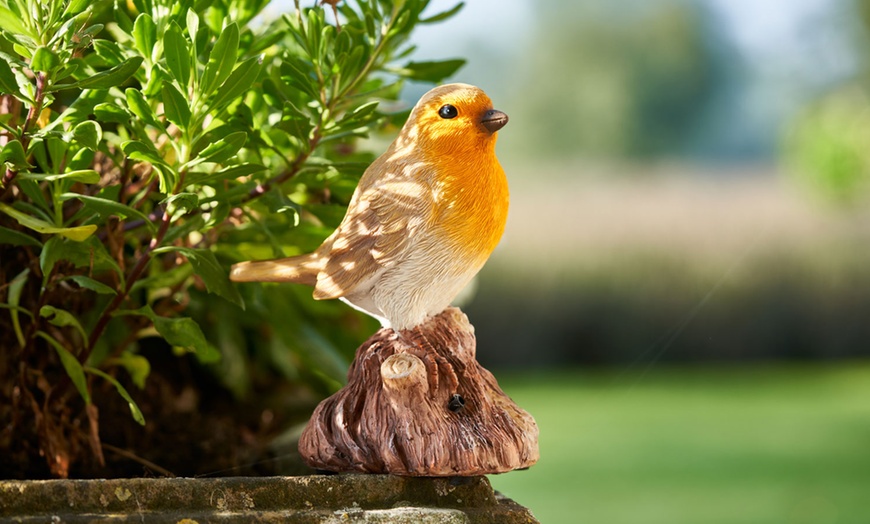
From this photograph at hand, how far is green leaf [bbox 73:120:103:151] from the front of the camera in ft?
2.03

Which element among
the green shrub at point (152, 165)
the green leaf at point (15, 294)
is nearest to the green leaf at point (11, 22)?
the green shrub at point (152, 165)

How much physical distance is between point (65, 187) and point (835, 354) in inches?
178

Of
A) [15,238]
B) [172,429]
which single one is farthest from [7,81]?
[172,429]

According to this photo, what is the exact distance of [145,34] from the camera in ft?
2.19

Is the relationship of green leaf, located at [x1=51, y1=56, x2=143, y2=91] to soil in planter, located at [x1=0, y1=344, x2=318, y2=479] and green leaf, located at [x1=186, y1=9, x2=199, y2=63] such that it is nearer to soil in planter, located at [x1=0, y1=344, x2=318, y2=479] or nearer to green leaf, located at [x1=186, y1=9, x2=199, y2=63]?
green leaf, located at [x1=186, y1=9, x2=199, y2=63]

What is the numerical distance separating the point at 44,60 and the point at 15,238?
18cm

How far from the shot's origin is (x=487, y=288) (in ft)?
14.9

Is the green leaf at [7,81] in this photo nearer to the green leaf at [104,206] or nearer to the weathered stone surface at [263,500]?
the green leaf at [104,206]

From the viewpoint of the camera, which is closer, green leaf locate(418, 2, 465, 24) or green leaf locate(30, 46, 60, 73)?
green leaf locate(30, 46, 60, 73)

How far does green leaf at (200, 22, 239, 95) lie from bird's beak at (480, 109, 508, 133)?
0.66 ft

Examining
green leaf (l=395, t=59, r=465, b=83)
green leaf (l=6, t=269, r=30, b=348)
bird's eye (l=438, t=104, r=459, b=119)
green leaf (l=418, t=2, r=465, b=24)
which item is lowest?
green leaf (l=6, t=269, r=30, b=348)

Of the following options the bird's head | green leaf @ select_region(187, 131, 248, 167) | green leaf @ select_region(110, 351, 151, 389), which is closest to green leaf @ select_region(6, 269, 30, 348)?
green leaf @ select_region(110, 351, 151, 389)

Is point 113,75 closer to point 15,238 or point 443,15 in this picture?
point 15,238

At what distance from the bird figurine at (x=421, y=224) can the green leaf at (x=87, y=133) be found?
0.16 m
